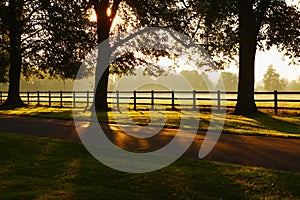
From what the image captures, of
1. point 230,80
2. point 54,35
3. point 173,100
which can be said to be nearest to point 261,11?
point 173,100

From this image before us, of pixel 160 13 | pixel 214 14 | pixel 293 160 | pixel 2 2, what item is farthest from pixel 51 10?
pixel 293 160

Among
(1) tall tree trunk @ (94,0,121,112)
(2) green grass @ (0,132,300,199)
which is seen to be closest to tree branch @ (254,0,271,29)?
(1) tall tree trunk @ (94,0,121,112)

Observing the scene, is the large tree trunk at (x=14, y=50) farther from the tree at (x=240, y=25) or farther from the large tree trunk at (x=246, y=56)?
the large tree trunk at (x=246, y=56)

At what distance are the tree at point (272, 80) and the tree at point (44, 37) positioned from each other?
398 ft

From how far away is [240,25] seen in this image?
20875 millimetres

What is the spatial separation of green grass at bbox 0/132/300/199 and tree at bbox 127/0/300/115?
14070mm

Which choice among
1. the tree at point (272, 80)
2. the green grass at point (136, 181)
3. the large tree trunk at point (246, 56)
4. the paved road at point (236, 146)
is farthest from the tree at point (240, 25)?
the tree at point (272, 80)

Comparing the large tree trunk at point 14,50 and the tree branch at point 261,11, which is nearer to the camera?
the tree branch at point 261,11

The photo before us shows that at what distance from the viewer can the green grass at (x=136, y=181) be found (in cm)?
567

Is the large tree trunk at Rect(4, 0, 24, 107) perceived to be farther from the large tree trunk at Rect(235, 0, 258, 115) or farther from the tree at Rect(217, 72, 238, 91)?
the tree at Rect(217, 72, 238, 91)

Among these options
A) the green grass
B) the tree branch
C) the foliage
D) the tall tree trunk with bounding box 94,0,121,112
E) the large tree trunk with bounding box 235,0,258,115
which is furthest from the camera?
the foliage

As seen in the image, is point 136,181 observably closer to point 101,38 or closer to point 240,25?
point 240,25

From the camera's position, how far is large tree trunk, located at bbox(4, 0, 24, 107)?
30.4 meters

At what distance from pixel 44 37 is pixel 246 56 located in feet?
61.6
